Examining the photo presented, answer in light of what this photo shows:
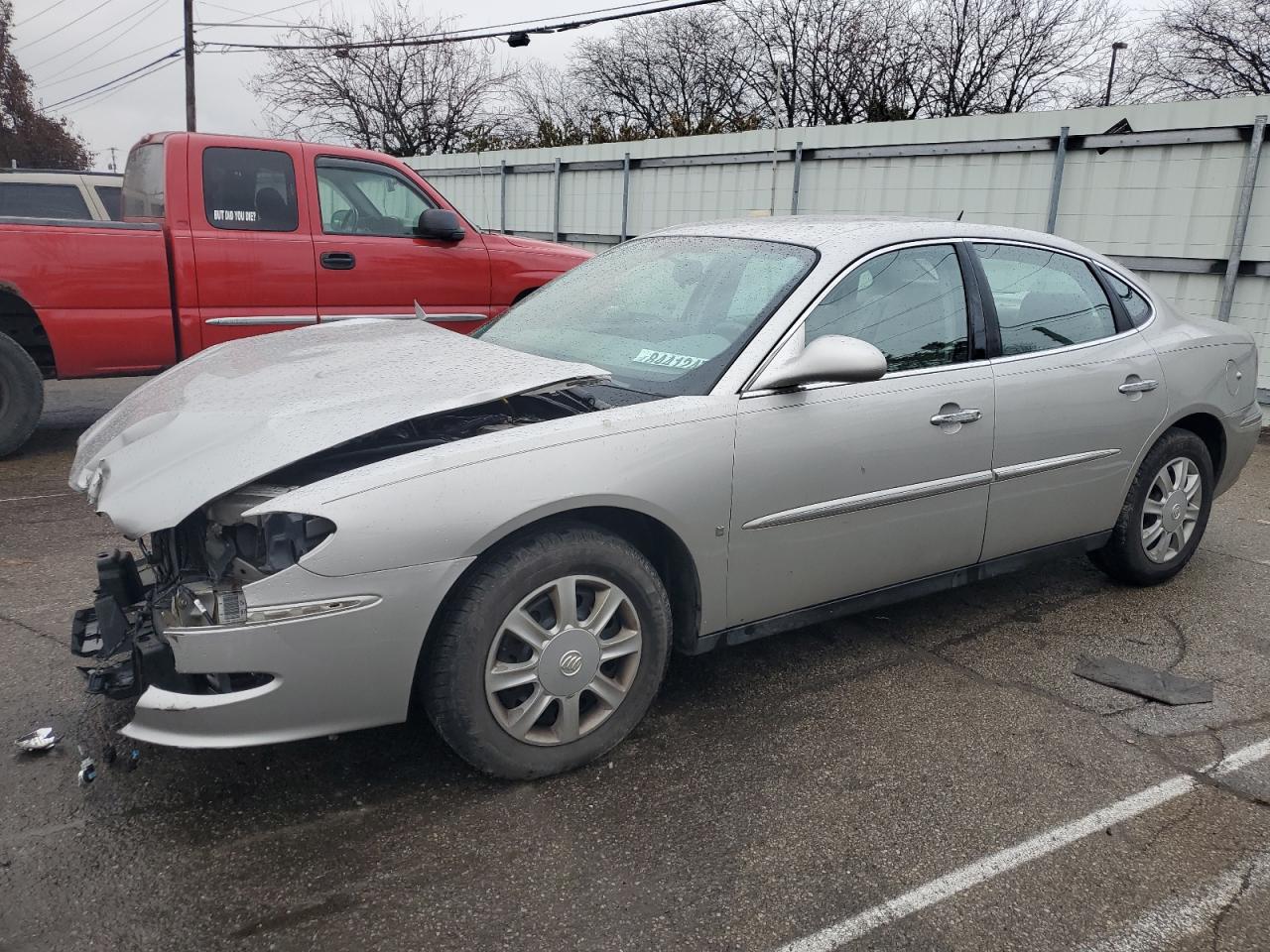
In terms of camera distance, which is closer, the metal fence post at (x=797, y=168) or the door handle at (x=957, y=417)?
the door handle at (x=957, y=417)

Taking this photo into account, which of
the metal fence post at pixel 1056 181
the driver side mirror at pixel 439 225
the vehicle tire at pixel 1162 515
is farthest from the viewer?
the metal fence post at pixel 1056 181

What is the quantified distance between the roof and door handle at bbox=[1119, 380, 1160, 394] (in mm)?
659

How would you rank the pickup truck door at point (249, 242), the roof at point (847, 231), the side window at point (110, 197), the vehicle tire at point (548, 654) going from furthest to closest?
→ the side window at point (110, 197) → the pickup truck door at point (249, 242) → the roof at point (847, 231) → the vehicle tire at point (548, 654)

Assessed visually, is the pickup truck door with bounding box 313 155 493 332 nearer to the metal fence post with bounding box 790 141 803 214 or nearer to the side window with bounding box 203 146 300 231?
A: the side window with bounding box 203 146 300 231

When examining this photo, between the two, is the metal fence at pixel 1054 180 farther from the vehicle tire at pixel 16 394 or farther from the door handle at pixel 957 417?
the vehicle tire at pixel 16 394

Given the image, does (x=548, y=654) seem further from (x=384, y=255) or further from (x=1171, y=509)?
(x=384, y=255)

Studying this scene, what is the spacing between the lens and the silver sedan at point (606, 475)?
98.2 inches

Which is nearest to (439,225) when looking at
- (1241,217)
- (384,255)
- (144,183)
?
(384,255)

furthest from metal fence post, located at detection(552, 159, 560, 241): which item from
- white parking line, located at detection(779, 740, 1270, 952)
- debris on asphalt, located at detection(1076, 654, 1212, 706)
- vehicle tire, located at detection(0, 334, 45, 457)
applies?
white parking line, located at detection(779, 740, 1270, 952)

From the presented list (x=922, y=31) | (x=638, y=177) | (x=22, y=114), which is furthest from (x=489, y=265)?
(x=22, y=114)

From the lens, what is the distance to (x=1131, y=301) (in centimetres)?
446

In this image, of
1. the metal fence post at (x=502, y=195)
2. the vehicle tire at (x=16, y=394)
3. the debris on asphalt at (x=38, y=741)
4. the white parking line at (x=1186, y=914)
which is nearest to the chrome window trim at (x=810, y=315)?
the white parking line at (x=1186, y=914)

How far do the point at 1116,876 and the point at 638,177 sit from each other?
41.9ft

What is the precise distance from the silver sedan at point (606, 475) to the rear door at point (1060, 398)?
1cm
